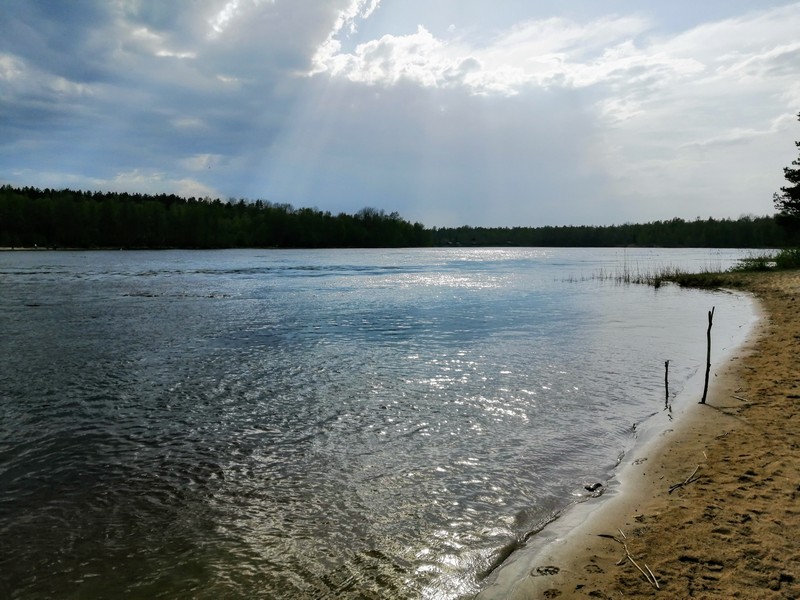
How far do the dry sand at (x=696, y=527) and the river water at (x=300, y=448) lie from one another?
2.17 feet

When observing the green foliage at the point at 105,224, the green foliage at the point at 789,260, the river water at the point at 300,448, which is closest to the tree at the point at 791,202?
the green foliage at the point at 789,260

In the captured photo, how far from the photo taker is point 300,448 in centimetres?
930

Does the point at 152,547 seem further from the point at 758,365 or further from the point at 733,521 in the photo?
the point at 758,365

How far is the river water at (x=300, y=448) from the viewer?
573 centimetres

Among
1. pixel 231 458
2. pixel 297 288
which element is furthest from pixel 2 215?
pixel 231 458

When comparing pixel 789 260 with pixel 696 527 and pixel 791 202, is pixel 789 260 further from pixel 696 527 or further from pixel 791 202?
pixel 696 527

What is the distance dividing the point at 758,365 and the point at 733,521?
1062 centimetres

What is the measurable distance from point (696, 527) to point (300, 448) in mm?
6309

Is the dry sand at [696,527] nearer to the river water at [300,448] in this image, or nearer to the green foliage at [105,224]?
the river water at [300,448]

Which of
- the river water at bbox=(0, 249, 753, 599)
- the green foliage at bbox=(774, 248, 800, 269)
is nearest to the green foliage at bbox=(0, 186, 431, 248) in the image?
the river water at bbox=(0, 249, 753, 599)

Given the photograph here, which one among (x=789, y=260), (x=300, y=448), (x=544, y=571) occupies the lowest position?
(x=300, y=448)

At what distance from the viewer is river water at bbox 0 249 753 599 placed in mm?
5727

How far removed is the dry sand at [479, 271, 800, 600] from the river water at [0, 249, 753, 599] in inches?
26.0

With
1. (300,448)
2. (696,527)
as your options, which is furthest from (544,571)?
(300,448)
